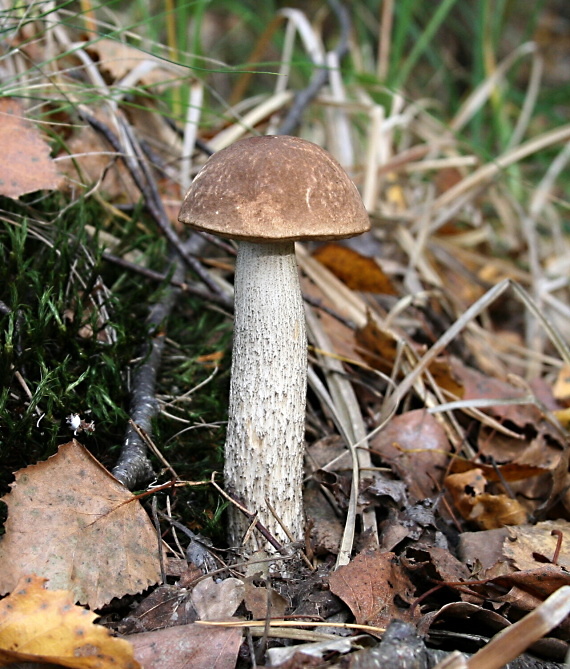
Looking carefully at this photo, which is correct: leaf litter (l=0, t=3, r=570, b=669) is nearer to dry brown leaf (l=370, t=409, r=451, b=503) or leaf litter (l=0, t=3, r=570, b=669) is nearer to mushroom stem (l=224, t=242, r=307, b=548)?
dry brown leaf (l=370, t=409, r=451, b=503)

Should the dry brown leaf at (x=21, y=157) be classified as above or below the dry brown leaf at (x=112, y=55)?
below

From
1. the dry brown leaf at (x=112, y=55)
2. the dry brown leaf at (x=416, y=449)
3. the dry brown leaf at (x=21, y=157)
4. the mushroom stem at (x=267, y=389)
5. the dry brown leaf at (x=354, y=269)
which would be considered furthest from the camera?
the dry brown leaf at (x=354, y=269)

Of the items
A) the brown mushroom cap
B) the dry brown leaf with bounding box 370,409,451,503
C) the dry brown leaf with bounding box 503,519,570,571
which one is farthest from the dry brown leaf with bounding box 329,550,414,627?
the brown mushroom cap

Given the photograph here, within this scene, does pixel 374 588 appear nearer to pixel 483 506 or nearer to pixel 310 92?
pixel 483 506

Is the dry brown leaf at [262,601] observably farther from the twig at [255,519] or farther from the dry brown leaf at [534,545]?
the dry brown leaf at [534,545]

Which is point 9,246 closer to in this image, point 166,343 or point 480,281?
point 166,343

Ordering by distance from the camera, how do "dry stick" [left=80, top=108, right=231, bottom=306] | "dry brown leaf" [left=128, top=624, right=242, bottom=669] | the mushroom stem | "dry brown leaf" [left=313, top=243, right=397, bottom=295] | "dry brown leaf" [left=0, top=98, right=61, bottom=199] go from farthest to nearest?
"dry brown leaf" [left=313, top=243, right=397, bottom=295] < "dry stick" [left=80, top=108, right=231, bottom=306] < "dry brown leaf" [left=0, top=98, right=61, bottom=199] < the mushroom stem < "dry brown leaf" [left=128, top=624, right=242, bottom=669]

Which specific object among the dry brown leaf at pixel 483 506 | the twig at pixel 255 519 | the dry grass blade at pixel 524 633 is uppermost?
the dry grass blade at pixel 524 633

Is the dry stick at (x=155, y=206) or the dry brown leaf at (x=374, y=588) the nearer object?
the dry brown leaf at (x=374, y=588)

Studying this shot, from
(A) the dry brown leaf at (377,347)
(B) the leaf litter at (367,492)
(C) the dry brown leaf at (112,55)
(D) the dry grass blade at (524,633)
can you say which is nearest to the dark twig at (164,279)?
(B) the leaf litter at (367,492)
